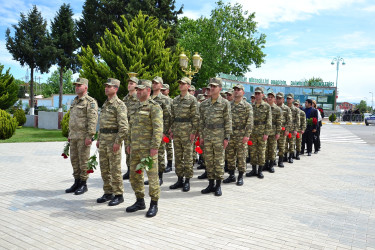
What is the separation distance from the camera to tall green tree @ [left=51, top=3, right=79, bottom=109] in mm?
33688

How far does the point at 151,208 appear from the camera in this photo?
15.6 feet

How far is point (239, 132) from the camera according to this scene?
7004 mm

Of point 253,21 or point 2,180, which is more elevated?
point 253,21

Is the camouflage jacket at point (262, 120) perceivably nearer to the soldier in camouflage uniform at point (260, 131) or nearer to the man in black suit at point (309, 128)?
the soldier in camouflage uniform at point (260, 131)

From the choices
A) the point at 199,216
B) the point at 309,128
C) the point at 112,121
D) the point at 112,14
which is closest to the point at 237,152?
the point at 199,216

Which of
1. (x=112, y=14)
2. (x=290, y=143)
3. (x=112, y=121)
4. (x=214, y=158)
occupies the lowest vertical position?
(x=290, y=143)

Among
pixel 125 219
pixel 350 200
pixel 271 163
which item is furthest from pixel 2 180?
pixel 350 200

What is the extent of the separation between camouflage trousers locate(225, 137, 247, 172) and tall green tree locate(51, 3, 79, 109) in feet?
101

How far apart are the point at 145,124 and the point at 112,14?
28.5 m

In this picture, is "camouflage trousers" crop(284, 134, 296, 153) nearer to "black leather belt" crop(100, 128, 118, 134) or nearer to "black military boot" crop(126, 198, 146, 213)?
"black military boot" crop(126, 198, 146, 213)

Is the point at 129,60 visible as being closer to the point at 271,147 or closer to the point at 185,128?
the point at 271,147

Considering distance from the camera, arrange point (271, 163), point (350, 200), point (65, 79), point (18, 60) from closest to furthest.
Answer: point (350, 200), point (271, 163), point (18, 60), point (65, 79)

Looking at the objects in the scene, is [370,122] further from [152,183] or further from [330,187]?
[152,183]

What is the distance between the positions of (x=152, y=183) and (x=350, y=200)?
392 centimetres
